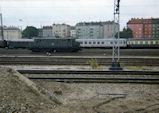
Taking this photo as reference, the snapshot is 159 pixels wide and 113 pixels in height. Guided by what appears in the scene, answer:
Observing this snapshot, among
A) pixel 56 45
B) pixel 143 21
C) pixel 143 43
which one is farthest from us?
pixel 143 21

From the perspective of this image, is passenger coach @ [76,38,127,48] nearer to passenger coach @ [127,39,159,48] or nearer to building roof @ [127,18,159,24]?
passenger coach @ [127,39,159,48]

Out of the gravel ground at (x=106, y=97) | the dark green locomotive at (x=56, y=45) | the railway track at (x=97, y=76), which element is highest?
the dark green locomotive at (x=56, y=45)

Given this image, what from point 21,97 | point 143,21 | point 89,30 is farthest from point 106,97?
point 143,21

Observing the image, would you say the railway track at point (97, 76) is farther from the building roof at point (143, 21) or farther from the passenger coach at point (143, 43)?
the building roof at point (143, 21)

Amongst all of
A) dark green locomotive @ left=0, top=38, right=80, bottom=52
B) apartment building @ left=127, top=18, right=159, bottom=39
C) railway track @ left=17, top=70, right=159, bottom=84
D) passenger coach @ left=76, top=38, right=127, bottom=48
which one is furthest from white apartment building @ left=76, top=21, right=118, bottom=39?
railway track @ left=17, top=70, right=159, bottom=84

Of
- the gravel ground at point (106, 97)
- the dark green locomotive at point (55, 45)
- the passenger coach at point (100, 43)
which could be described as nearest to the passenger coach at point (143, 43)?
the passenger coach at point (100, 43)

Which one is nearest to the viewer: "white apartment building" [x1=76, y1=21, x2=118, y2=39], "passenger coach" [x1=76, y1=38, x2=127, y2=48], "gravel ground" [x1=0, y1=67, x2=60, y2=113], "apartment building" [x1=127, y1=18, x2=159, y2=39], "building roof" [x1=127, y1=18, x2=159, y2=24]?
"gravel ground" [x1=0, y1=67, x2=60, y2=113]

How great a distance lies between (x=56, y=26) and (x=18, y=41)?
78.4 m

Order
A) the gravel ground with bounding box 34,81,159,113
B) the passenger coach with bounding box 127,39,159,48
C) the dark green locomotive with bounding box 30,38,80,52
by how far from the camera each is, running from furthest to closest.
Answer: the passenger coach with bounding box 127,39,159,48 < the dark green locomotive with bounding box 30,38,80,52 < the gravel ground with bounding box 34,81,159,113

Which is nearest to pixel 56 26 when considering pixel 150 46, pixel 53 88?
pixel 150 46

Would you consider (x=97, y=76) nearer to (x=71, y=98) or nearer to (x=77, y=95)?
(x=77, y=95)

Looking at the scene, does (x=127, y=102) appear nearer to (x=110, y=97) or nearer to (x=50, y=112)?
(x=110, y=97)

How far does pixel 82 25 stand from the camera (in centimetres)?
10206

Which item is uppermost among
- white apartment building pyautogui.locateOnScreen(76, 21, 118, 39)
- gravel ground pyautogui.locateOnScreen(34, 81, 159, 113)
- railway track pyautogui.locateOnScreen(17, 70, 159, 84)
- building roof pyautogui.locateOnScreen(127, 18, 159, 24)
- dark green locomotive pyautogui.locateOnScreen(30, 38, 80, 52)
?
building roof pyautogui.locateOnScreen(127, 18, 159, 24)
